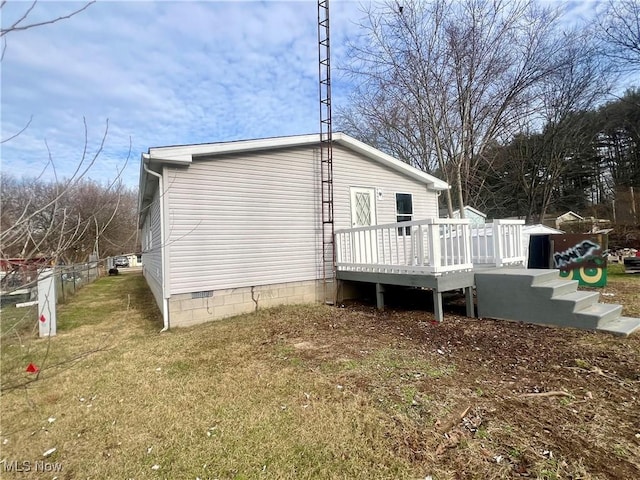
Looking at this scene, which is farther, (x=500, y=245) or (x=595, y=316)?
(x=500, y=245)

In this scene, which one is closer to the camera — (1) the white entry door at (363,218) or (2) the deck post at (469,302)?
(2) the deck post at (469,302)

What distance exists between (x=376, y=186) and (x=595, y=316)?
526 centimetres

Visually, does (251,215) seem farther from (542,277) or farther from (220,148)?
(542,277)

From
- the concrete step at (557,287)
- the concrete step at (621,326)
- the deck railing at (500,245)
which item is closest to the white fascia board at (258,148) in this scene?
the deck railing at (500,245)

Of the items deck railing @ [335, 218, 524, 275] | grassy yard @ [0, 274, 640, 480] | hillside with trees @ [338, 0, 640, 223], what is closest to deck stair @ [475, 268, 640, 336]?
grassy yard @ [0, 274, 640, 480]

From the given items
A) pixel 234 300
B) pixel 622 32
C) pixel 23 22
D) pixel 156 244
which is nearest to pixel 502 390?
pixel 23 22

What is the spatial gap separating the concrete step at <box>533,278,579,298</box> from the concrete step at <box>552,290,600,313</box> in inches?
2.6

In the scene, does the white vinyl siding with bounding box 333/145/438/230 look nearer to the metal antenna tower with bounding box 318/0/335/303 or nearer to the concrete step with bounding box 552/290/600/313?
the metal antenna tower with bounding box 318/0/335/303

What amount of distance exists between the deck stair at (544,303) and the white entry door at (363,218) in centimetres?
212

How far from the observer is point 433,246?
5.64 m

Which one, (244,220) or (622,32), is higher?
(622,32)

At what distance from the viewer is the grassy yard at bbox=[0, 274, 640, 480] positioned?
91.4 inches

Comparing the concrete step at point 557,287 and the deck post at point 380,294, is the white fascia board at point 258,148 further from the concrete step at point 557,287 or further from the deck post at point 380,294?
the concrete step at point 557,287

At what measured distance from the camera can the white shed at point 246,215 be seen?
6191mm
